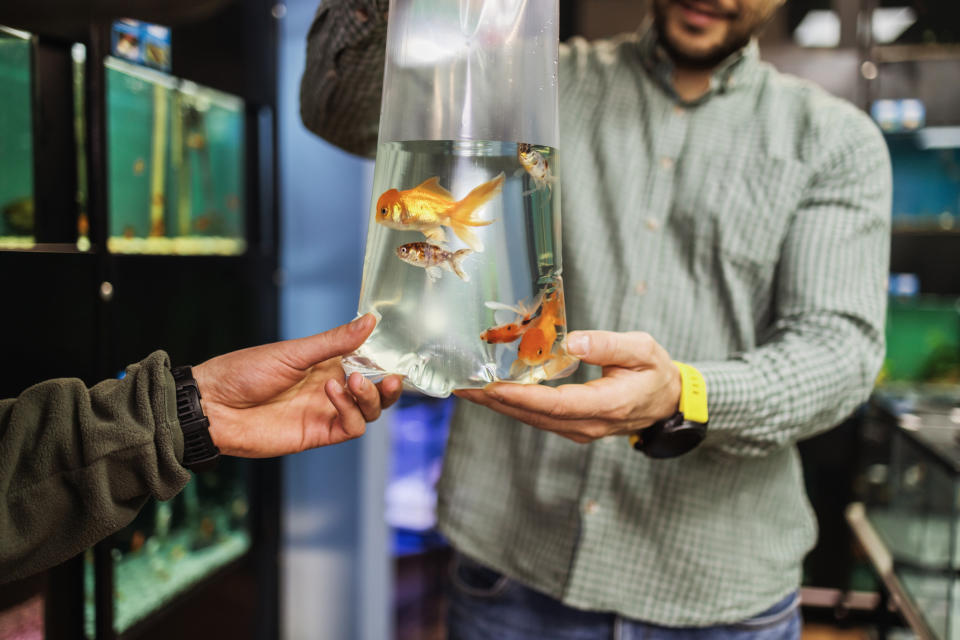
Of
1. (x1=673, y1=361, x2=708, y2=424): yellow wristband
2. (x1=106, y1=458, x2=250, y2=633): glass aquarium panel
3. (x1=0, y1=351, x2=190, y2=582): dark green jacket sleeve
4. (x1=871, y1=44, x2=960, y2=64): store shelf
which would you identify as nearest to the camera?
(x1=0, y1=351, x2=190, y2=582): dark green jacket sleeve

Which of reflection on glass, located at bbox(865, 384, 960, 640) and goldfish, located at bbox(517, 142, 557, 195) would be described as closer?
goldfish, located at bbox(517, 142, 557, 195)

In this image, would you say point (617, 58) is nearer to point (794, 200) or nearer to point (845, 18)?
point (794, 200)

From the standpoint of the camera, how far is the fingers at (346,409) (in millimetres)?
762

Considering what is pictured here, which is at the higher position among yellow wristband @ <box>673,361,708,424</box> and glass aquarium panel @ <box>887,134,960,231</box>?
glass aquarium panel @ <box>887,134,960,231</box>

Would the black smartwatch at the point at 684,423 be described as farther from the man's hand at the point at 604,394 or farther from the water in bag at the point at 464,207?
the water in bag at the point at 464,207

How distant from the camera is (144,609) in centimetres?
188

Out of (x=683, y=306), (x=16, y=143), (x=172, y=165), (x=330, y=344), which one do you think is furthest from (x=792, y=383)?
(x=172, y=165)

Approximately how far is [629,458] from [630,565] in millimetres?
156

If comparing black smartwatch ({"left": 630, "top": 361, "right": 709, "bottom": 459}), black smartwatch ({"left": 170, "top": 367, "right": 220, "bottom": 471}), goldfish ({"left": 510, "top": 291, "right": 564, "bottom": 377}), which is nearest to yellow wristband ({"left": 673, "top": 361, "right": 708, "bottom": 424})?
black smartwatch ({"left": 630, "top": 361, "right": 709, "bottom": 459})

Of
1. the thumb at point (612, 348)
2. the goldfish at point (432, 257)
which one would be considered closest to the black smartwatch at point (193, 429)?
the goldfish at point (432, 257)

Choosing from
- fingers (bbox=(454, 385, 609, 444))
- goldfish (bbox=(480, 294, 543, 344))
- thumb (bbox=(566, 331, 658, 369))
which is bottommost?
fingers (bbox=(454, 385, 609, 444))

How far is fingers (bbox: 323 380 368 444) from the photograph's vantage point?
2.50ft

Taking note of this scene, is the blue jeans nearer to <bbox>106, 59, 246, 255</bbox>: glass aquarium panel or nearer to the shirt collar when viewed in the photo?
the shirt collar

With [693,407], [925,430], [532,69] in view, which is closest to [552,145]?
[532,69]
